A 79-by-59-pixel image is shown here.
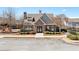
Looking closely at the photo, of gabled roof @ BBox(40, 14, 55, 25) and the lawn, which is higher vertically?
gabled roof @ BBox(40, 14, 55, 25)

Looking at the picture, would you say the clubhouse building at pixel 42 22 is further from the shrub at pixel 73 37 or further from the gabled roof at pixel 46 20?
the shrub at pixel 73 37

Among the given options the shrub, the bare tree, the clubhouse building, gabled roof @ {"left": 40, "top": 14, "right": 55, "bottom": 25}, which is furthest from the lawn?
the bare tree

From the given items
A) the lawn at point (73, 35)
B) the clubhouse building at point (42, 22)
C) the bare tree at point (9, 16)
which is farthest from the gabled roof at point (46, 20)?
the bare tree at point (9, 16)

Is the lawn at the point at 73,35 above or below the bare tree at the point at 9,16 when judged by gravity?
below

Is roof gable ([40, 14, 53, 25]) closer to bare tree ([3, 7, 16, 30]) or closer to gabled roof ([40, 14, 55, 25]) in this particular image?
gabled roof ([40, 14, 55, 25])

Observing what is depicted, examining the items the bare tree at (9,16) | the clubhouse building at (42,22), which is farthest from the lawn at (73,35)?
the bare tree at (9,16)

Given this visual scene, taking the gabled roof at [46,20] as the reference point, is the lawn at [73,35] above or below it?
below

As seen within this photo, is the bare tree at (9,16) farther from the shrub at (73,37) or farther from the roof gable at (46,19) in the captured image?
the shrub at (73,37)

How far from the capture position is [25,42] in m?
3.90

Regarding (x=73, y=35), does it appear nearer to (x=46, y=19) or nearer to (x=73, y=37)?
(x=73, y=37)
